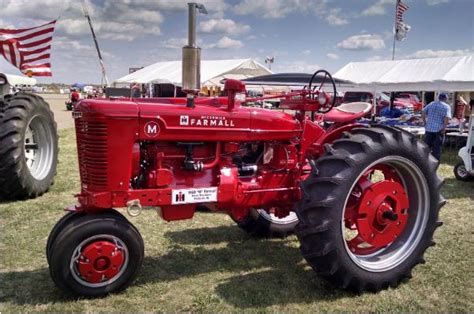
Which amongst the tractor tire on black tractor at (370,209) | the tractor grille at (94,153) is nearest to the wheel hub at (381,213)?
the tractor tire on black tractor at (370,209)

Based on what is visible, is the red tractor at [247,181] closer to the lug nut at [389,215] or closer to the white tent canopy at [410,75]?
the lug nut at [389,215]

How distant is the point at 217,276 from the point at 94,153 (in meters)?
1.44

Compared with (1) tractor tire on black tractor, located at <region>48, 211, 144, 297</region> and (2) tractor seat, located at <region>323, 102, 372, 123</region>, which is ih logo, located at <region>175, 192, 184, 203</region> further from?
(2) tractor seat, located at <region>323, 102, 372, 123</region>

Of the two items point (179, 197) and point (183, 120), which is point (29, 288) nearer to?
point (179, 197)

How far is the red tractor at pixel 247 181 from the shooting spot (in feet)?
10.9

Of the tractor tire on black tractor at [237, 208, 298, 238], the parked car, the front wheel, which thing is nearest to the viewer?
the tractor tire on black tractor at [237, 208, 298, 238]

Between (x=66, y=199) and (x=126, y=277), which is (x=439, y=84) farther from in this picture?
(x=126, y=277)

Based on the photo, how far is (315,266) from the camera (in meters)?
3.42

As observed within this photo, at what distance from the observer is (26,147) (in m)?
6.61

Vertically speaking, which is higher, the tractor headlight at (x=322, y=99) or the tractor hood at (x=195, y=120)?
the tractor headlight at (x=322, y=99)

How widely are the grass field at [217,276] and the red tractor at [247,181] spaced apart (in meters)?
0.18

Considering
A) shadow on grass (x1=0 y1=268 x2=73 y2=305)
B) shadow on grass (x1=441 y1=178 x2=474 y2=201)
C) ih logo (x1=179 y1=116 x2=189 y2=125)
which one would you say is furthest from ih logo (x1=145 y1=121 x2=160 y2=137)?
shadow on grass (x1=441 y1=178 x2=474 y2=201)

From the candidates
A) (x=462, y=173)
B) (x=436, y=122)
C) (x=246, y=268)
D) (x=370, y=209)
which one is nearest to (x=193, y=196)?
(x=246, y=268)

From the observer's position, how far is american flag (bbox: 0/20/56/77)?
8273mm
